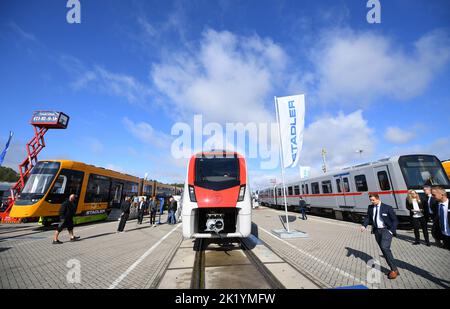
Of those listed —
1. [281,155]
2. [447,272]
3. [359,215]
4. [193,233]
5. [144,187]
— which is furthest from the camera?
[144,187]

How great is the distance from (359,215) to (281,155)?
735cm

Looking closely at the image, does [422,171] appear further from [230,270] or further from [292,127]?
[230,270]

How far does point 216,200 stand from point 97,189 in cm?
1134

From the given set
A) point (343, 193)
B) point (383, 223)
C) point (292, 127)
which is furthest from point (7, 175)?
point (383, 223)

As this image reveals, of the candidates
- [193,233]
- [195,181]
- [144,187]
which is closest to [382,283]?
[193,233]

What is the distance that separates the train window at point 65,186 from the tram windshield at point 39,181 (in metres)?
0.30

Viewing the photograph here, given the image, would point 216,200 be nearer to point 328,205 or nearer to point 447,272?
point 447,272

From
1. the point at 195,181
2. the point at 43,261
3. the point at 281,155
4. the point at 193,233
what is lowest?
the point at 43,261

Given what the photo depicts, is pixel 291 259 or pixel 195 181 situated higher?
pixel 195 181

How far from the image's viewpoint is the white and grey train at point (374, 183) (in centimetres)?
887

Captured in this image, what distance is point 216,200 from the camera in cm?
520

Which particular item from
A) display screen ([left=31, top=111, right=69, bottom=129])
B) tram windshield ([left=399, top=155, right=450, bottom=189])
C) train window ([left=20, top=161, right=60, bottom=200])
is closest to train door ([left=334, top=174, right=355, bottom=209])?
tram windshield ([left=399, top=155, right=450, bottom=189])

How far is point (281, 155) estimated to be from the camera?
361 inches

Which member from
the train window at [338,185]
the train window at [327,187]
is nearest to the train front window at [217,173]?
the train window at [338,185]
